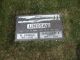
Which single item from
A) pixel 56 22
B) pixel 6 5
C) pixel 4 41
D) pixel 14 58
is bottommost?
pixel 14 58

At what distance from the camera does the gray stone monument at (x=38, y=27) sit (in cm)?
254

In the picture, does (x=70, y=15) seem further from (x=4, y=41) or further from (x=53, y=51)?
(x=4, y=41)

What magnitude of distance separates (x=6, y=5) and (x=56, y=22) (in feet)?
1.87

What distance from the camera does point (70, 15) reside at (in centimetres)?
263

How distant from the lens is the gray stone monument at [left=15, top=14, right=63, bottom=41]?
2543 millimetres

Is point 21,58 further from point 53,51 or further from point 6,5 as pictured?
point 6,5

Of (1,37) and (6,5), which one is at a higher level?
(6,5)

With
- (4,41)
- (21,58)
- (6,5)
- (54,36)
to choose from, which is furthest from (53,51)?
(6,5)

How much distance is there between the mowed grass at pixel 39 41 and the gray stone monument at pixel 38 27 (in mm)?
47

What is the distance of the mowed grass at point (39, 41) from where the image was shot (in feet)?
8.21

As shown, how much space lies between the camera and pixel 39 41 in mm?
2539

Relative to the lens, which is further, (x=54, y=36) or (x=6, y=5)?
(x=6, y=5)

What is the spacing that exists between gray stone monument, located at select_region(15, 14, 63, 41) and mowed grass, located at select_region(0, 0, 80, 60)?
5 cm

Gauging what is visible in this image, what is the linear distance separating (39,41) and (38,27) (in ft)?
0.50
